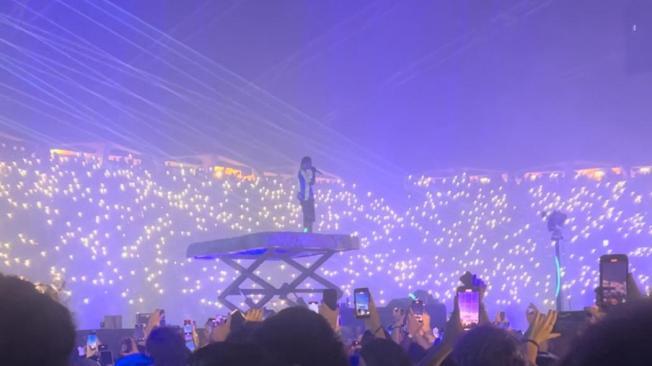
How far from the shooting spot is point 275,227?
2361cm

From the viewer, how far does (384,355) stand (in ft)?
12.2

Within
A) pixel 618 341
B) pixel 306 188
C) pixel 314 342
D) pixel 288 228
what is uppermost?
pixel 306 188

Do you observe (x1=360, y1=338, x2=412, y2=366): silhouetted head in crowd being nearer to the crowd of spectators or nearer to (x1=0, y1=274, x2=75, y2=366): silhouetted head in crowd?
the crowd of spectators

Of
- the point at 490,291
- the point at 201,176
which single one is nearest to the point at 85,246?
the point at 201,176

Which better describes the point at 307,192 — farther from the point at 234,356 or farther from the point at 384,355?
the point at 234,356

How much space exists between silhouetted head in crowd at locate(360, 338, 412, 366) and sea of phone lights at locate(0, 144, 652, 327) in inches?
611

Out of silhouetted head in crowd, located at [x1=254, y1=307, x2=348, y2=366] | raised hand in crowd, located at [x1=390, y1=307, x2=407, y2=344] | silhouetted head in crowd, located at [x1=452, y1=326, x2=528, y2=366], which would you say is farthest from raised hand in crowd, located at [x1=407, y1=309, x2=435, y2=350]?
silhouetted head in crowd, located at [x1=254, y1=307, x2=348, y2=366]

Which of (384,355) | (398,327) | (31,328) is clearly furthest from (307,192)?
(31,328)

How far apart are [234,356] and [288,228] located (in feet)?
73.0

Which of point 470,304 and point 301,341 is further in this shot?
point 470,304

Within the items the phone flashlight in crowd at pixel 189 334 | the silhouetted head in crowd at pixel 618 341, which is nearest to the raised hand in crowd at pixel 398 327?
the phone flashlight in crowd at pixel 189 334

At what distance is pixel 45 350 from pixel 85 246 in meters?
19.3

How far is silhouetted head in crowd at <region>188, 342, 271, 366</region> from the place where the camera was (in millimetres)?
1707

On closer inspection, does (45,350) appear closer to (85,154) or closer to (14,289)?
(14,289)
